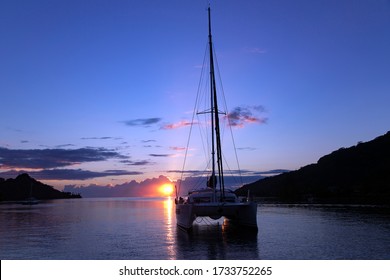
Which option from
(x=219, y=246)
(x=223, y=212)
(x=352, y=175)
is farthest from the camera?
(x=352, y=175)

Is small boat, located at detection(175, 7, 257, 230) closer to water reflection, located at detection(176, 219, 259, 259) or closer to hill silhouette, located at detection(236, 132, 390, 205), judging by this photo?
water reflection, located at detection(176, 219, 259, 259)

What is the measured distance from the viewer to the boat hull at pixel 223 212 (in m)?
30.1

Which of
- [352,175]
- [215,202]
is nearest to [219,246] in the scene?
[215,202]

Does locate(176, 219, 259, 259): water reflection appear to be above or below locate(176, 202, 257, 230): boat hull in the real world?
below

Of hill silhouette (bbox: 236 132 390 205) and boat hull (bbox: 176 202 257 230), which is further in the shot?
hill silhouette (bbox: 236 132 390 205)

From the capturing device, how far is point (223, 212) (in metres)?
31.0

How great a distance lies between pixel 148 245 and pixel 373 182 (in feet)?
437

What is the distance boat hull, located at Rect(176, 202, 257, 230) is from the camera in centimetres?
3009

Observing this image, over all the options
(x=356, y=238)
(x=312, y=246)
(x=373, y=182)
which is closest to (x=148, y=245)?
(x=312, y=246)

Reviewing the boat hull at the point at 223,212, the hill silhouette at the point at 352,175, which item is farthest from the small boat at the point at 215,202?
the hill silhouette at the point at 352,175

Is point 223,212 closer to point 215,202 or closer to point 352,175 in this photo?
point 215,202

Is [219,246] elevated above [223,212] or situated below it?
below

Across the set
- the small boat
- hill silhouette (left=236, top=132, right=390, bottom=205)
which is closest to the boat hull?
the small boat
